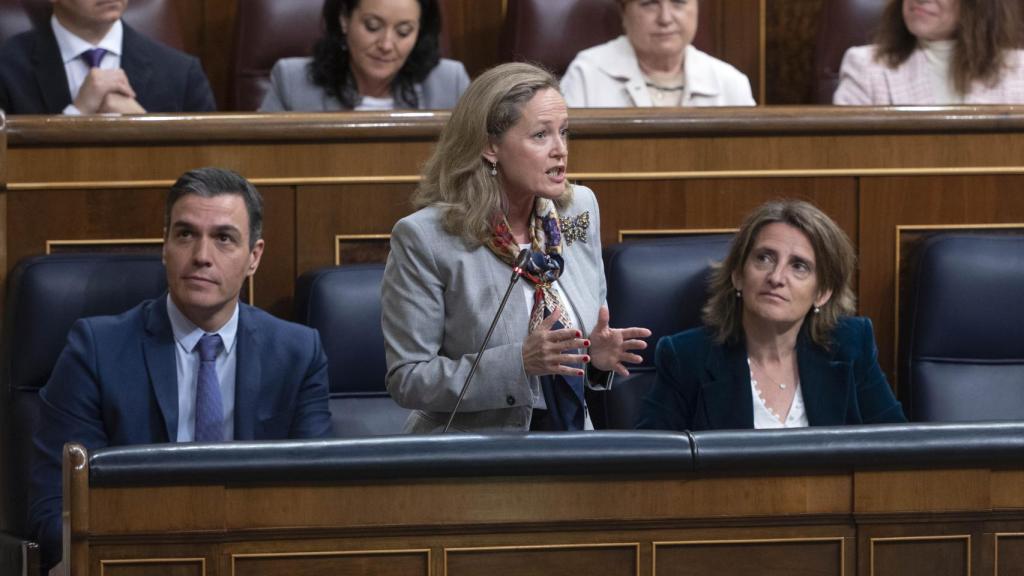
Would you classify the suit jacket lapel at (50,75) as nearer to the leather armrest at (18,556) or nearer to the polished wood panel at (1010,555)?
the leather armrest at (18,556)

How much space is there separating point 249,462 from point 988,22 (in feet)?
4.70

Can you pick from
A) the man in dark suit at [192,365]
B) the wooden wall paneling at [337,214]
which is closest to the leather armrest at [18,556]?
the man in dark suit at [192,365]

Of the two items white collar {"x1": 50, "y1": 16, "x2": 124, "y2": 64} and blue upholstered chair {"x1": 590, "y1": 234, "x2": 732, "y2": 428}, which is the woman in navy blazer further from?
white collar {"x1": 50, "y1": 16, "x2": 124, "y2": 64}

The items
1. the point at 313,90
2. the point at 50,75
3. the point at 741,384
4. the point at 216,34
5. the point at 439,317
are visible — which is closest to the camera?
the point at 439,317

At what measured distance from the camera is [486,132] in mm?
1434

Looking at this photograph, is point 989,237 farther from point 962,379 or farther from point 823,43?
point 823,43

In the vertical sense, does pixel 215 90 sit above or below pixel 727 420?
above

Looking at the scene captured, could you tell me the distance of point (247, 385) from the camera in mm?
1477

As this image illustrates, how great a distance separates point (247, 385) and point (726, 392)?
48 centimetres

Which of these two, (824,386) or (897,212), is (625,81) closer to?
(897,212)

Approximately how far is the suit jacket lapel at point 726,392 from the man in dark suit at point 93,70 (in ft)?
2.58

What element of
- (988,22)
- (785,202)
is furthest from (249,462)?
(988,22)

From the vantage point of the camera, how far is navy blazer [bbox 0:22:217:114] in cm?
194

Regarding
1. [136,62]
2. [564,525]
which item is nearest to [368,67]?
[136,62]
